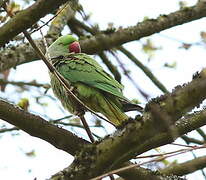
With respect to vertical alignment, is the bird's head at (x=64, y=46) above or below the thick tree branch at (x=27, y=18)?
above

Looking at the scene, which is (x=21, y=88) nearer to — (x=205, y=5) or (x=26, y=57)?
(x=26, y=57)

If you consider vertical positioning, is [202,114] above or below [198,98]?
above

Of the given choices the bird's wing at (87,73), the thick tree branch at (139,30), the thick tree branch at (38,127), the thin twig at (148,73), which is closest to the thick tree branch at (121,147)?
the thick tree branch at (38,127)

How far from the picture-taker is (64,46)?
443cm

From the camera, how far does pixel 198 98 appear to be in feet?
5.55

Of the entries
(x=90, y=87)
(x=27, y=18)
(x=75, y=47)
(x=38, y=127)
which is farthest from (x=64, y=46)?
(x=27, y=18)

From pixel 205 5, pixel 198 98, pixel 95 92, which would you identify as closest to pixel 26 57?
pixel 95 92

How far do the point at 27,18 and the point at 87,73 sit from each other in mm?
1611

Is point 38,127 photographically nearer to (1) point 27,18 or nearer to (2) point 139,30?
(1) point 27,18

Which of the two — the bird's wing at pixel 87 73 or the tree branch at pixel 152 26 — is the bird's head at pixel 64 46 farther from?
Answer: the bird's wing at pixel 87 73

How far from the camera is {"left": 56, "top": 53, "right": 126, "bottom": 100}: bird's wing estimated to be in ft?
12.2

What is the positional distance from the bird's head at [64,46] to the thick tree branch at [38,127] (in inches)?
68.2

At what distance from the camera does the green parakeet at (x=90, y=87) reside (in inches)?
142

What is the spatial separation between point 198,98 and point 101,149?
2.14 feet
